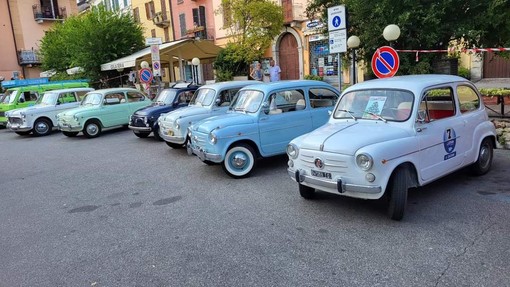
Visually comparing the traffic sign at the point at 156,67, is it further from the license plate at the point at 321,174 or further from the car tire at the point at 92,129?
the license plate at the point at 321,174

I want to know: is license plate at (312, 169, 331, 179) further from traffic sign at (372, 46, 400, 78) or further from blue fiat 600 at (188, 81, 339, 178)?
traffic sign at (372, 46, 400, 78)

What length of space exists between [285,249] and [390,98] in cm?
258

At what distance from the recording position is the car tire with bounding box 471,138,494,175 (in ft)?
19.6

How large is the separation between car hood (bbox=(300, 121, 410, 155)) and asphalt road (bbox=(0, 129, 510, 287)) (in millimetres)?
885

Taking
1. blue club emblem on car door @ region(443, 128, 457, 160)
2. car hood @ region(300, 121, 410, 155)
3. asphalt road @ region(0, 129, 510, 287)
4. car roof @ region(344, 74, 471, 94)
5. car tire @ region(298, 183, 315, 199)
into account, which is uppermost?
car roof @ region(344, 74, 471, 94)

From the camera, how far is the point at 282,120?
24.2 feet

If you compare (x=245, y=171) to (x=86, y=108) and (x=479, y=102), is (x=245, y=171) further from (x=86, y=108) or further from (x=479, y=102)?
(x=86, y=108)

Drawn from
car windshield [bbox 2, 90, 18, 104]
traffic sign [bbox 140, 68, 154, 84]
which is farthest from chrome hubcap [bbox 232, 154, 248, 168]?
car windshield [bbox 2, 90, 18, 104]

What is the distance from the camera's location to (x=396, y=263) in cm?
363

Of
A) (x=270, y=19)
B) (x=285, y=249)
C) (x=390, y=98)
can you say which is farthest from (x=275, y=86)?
(x=270, y=19)

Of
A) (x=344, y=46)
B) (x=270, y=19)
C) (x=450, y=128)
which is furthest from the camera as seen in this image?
(x=270, y=19)

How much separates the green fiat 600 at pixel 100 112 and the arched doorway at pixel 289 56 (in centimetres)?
1499

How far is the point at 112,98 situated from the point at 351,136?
1092 centimetres

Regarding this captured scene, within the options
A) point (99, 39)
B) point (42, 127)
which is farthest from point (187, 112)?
point (99, 39)
